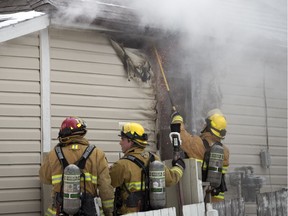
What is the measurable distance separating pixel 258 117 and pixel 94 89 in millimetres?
3784

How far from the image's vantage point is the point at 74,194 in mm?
5426

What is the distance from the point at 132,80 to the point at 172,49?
34.9 inches

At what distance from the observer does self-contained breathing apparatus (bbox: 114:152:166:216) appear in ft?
19.4

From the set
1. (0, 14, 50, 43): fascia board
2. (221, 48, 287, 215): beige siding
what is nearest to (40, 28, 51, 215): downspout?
(0, 14, 50, 43): fascia board

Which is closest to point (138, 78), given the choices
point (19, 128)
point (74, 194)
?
point (19, 128)

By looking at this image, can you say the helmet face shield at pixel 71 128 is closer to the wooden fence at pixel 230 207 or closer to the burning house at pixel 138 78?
the burning house at pixel 138 78

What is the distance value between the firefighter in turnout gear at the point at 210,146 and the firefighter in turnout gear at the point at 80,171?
148 centimetres

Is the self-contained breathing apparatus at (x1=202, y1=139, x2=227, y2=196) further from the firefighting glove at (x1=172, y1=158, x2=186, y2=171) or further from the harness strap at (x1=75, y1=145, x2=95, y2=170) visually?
the harness strap at (x1=75, y1=145, x2=95, y2=170)

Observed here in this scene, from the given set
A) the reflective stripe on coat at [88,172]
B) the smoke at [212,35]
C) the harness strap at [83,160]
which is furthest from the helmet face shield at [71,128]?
the smoke at [212,35]

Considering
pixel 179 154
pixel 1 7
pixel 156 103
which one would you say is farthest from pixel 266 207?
pixel 1 7

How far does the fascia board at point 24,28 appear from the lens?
647cm

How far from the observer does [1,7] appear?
7.52 meters

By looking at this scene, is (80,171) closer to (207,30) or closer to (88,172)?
(88,172)

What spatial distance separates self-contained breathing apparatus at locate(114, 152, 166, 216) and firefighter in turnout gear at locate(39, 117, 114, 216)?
233mm
